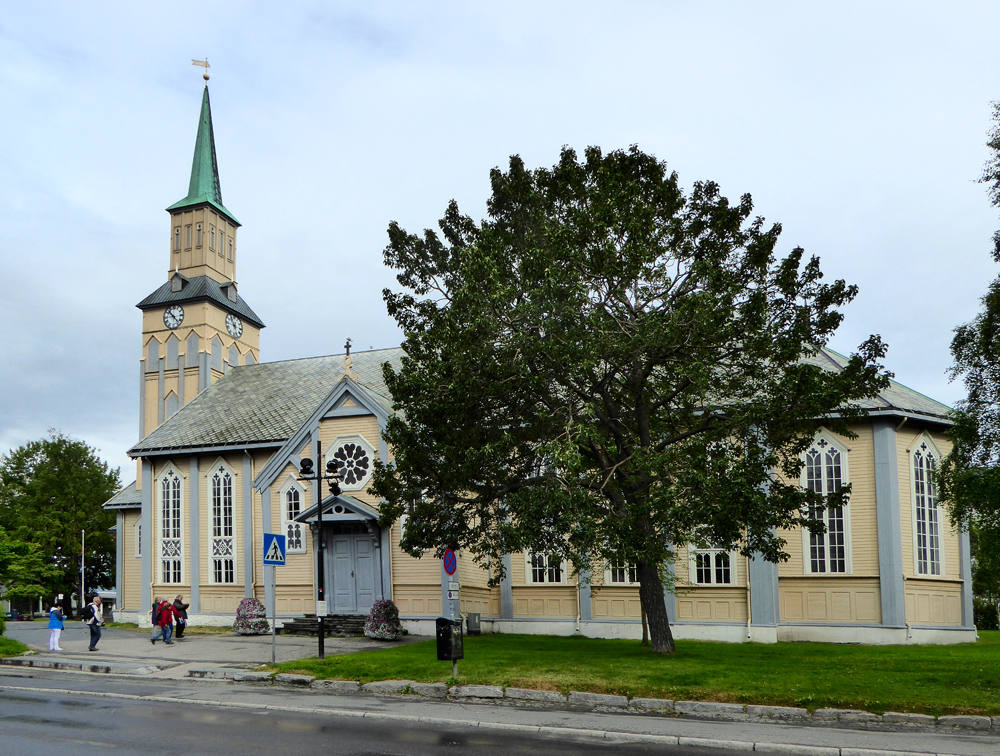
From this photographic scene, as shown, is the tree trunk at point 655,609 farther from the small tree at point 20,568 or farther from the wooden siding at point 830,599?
the small tree at point 20,568

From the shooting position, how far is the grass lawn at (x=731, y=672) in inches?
513

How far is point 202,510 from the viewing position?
103ft

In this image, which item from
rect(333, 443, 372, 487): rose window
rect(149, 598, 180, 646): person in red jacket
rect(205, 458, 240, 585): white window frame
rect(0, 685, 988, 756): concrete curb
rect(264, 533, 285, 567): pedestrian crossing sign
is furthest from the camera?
rect(205, 458, 240, 585): white window frame

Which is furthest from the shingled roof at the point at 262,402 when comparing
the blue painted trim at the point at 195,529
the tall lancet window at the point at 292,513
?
the tall lancet window at the point at 292,513

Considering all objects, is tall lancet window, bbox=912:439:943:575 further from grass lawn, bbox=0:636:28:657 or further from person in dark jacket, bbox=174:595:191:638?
grass lawn, bbox=0:636:28:657

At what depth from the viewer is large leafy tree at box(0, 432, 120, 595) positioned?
60219mm

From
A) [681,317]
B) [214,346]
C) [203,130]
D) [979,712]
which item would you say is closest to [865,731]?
[979,712]

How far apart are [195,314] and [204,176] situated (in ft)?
27.2

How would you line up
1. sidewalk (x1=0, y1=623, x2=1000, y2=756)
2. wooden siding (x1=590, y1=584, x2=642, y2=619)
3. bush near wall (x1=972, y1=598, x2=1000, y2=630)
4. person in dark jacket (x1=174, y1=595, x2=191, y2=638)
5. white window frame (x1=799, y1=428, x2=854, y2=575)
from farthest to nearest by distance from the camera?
bush near wall (x1=972, y1=598, x2=1000, y2=630) < person in dark jacket (x1=174, y1=595, x2=191, y2=638) < wooden siding (x1=590, y1=584, x2=642, y2=619) < white window frame (x1=799, y1=428, x2=854, y2=575) < sidewalk (x1=0, y1=623, x2=1000, y2=756)

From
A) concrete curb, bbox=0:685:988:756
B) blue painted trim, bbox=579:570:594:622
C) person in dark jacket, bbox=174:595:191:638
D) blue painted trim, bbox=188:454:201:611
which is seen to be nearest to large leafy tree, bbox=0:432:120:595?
blue painted trim, bbox=188:454:201:611

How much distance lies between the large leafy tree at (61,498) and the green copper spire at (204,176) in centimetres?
2901

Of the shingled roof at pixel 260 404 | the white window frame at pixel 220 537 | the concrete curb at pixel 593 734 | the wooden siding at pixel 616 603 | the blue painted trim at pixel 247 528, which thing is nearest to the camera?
the concrete curb at pixel 593 734

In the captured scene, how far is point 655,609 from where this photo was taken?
1864 centimetres

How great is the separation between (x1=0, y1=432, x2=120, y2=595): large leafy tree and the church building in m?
29.4
